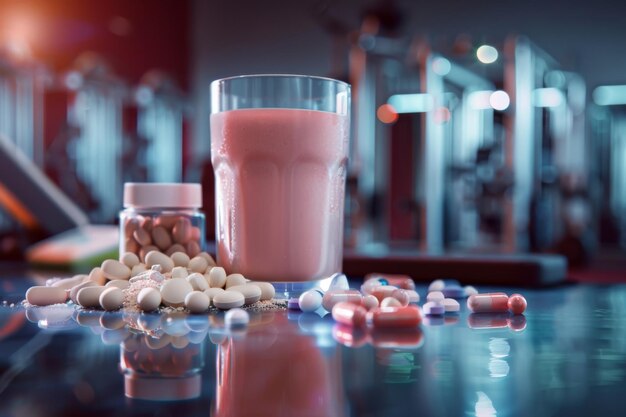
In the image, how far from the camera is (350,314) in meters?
0.53

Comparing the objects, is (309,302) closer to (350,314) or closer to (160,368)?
(350,314)

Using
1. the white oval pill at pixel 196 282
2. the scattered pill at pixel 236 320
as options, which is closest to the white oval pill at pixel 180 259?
the white oval pill at pixel 196 282

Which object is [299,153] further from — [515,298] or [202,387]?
[202,387]

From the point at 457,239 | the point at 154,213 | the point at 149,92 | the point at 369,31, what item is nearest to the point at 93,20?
the point at 149,92

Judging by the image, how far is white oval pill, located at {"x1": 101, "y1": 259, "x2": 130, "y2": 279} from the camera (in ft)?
2.36

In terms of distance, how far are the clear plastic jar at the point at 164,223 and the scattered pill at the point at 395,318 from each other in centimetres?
36

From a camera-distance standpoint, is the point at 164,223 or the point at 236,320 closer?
the point at 236,320

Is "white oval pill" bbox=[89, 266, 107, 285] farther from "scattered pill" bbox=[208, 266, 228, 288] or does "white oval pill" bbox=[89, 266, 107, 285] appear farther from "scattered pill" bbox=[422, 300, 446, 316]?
"scattered pill" bbox=[422, 300, 446, 316]

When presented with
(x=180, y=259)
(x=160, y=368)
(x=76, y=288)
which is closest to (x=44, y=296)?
(x=76, y=288)

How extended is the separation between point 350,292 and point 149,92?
5527 mm

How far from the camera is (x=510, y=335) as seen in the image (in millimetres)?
502

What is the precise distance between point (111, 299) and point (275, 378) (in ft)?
1.02

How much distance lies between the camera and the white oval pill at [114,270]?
0.72 metres

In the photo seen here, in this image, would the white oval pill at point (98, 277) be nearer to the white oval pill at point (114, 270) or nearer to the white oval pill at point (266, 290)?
the white oval pill at point (114, 270)
